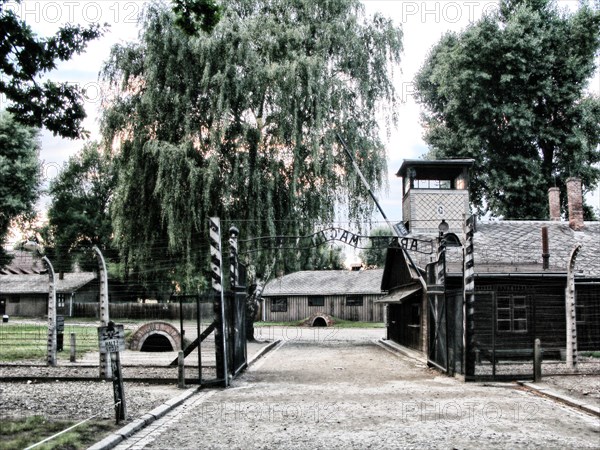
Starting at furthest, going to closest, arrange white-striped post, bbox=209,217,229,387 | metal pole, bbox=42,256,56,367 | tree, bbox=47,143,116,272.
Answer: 1. tree, bbox=47,143,116,272
2. metal pole, bbox=42,256,56,367
3. white-striped post, bbox=209,217,229,387

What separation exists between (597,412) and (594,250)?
47.5ft

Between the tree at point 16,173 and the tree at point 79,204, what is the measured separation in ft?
54.6

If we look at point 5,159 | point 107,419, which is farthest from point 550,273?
point 5,159

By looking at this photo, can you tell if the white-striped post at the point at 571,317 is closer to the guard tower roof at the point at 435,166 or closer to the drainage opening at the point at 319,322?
the guard tower roof at the point at 435,166

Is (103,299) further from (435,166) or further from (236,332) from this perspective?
A: (435,166)

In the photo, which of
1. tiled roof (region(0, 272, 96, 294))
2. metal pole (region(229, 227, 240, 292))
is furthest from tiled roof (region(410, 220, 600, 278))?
tiled roof (region(0, 272, 96, 294))

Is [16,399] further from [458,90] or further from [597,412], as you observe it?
[458,90]

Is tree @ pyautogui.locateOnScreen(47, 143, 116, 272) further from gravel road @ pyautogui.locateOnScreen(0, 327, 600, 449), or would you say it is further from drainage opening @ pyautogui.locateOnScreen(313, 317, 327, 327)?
gravel road @ pyautogui.locateOnScreen(0, 327, 600, 449)

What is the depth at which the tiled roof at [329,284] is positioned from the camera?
54.3m

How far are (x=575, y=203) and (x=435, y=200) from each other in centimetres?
532

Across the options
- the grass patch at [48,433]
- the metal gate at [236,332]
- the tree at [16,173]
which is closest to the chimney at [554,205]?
the metal gate at [236,332]

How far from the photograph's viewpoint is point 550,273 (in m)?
20.1

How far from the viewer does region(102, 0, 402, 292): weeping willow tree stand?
23.5m

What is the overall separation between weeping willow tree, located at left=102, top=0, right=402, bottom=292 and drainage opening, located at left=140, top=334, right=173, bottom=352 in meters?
2.79
